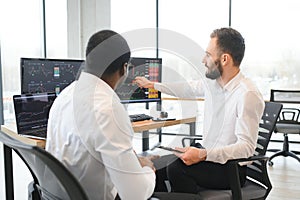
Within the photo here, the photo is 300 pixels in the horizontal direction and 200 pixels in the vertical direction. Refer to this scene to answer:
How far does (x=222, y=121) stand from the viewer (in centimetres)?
190

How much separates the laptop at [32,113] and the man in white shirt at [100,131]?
85cm

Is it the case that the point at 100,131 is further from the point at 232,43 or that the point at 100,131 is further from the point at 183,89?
the point at 183,89

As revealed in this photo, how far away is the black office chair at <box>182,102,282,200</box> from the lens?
1.66 metres

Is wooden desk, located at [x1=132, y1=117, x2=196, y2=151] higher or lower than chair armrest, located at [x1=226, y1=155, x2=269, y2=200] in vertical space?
higher

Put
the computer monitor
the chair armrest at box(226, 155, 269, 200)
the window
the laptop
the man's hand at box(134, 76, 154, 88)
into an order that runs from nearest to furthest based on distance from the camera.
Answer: the chair armrest at box(226, 155, 269, 200) → the laptop → the computer monitor → the man's hand at box(134, 76, 154, 88) → the window

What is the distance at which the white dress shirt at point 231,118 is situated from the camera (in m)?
1.70

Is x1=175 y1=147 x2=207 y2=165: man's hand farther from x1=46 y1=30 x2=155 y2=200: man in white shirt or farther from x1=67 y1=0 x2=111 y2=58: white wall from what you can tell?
x1=67 y1=0 x2=111 y2=58: white wall

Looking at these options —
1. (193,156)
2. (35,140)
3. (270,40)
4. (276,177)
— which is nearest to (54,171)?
(193,156)

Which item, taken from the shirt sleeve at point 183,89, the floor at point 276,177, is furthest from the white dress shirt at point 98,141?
the shirt sleeve at point 183,89

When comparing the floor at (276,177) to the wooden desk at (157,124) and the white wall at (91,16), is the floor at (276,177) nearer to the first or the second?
the wooden desk at (157,124)

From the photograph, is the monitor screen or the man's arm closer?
the man's arm

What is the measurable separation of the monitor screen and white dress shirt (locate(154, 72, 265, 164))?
0.73m

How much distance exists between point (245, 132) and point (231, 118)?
142 mm

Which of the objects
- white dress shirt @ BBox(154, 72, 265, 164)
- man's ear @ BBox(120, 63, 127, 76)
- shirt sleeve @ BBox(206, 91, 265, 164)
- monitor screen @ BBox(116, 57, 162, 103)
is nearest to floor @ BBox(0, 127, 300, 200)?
monitor screen @ BBox(116, 57, 162, 103)
